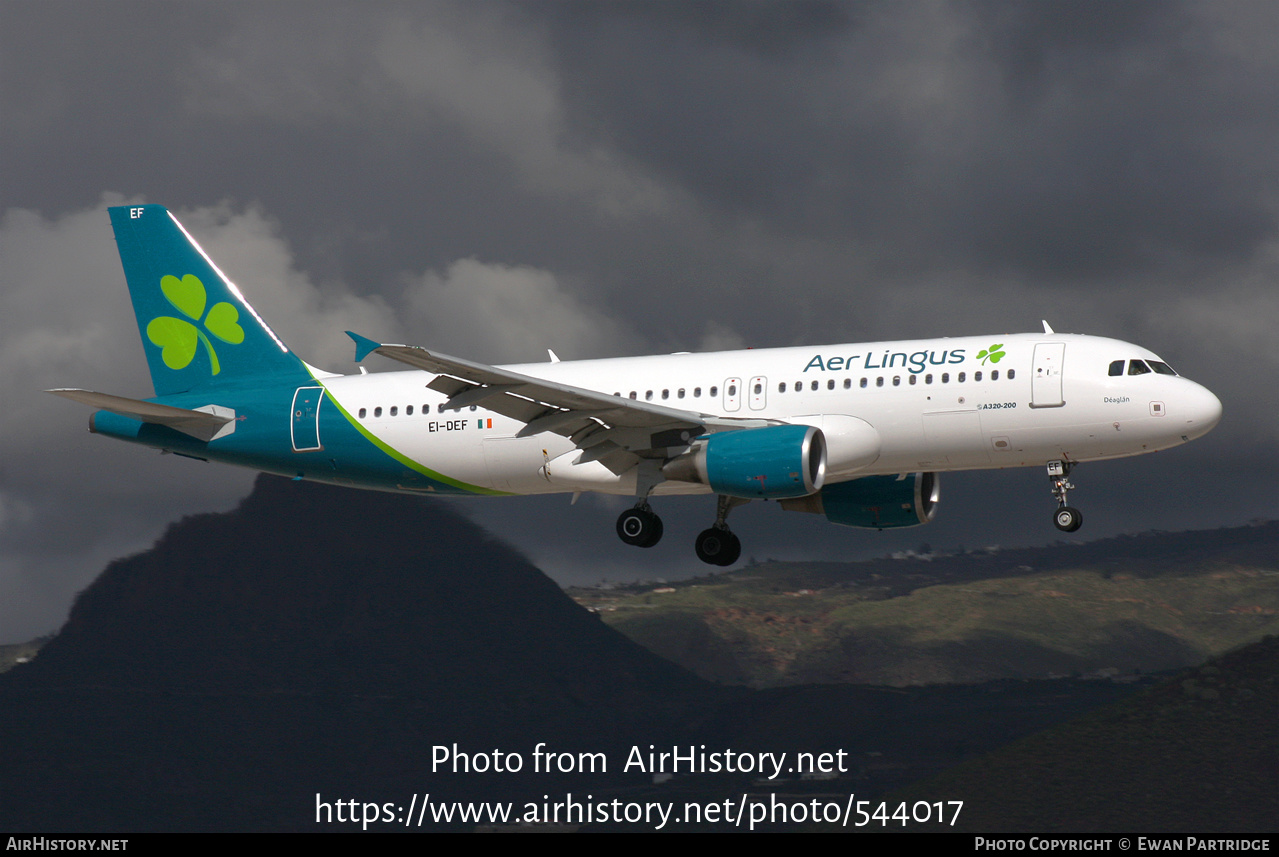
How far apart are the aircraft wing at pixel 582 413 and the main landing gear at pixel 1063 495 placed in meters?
6.96

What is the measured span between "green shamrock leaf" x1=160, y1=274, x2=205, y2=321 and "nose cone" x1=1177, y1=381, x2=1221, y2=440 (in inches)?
1069

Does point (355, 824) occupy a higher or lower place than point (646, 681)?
lower

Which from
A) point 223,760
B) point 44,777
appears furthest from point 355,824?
point 44,777

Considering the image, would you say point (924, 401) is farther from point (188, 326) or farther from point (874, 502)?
point (188, 326)

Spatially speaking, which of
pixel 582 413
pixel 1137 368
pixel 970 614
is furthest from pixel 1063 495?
pixel 970 614

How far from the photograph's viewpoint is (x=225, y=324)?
4025 cm

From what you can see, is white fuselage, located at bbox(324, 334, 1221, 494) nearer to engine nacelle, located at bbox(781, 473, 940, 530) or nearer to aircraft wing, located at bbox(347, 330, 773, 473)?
aircraft wing, located at bbox(347, 330, 773, 473)

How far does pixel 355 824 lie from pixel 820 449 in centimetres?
11805

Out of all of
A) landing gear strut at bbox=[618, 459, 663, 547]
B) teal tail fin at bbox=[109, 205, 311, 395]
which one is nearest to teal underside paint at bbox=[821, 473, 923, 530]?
landing gear strut at bbox=[618, 459, 663, 547]

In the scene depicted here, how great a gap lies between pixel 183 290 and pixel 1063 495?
25666 millimetres

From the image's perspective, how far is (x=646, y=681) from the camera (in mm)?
118062

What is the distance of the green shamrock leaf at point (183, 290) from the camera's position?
4106cm

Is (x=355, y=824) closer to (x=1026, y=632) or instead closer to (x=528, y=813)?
(x=528, y=813)

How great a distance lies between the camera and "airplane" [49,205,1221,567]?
3153 centimetres
